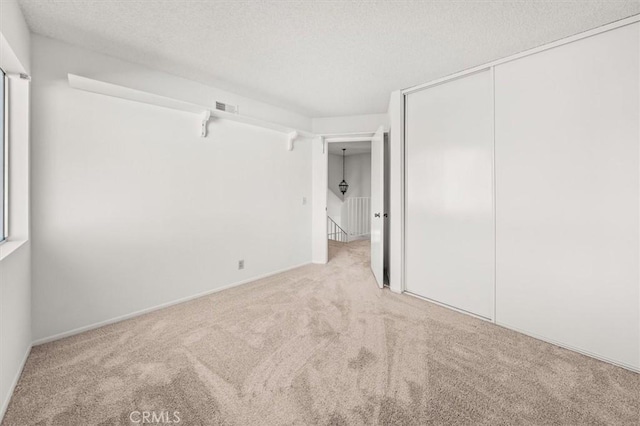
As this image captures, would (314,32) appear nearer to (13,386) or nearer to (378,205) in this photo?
(378,205)

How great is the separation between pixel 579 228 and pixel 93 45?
13.6ft

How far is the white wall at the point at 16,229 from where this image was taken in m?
1.44

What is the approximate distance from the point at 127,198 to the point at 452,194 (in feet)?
10.5

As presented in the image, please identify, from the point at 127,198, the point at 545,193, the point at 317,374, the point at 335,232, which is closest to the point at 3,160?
the point at 127,198

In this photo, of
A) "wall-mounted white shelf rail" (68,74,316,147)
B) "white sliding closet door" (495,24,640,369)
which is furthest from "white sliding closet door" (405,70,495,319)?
"wall-mounted white shelf rail" (68,74,316,147)

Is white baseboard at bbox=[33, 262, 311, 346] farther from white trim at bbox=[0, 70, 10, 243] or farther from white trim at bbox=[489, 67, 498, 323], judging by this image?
white trim at bbox=[489, 67, 498, 323]

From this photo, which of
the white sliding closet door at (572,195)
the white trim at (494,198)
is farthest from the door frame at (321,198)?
the white sliding closet door at (572,195)

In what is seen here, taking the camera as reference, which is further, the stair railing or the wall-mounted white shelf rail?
the stair railing

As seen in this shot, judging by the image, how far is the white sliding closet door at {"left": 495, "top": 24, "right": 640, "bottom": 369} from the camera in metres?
1.79

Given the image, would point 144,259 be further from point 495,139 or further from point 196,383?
point 495,139

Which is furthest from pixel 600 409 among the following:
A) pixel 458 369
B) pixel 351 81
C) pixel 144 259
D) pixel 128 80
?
pixel 128 80

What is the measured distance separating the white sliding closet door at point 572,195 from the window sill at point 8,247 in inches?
138

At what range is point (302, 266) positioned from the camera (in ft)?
13.8

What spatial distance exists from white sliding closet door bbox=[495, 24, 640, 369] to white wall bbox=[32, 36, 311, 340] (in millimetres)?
2843
